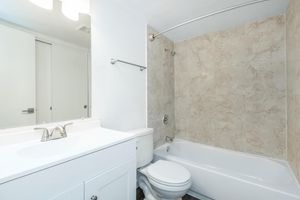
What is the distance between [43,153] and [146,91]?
51.9 inches

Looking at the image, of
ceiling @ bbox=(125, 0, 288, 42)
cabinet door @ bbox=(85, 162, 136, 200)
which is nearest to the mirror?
cabinet door @ bbox=(85, 162, 136, 200)

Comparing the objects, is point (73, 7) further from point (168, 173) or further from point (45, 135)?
point (168, 173)

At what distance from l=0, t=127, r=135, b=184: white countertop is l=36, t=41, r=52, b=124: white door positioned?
21 centimetres

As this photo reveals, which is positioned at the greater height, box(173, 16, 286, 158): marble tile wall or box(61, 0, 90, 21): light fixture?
box(61, 0, 90, 21): light fixture

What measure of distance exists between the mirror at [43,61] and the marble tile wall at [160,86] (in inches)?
35.7

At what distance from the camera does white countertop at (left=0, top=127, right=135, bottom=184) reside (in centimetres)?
62

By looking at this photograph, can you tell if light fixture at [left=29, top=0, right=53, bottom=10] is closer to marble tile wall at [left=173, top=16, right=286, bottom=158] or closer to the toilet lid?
marble tile wall at [left=173, top=16, right=286, bottom=158]

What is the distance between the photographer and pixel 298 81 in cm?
130

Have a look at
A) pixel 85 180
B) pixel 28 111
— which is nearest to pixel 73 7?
pixel 28 111

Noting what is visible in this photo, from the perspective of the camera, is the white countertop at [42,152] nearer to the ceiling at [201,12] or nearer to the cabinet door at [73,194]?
the cabinet door at [73,194]

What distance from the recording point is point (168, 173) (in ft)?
4.72

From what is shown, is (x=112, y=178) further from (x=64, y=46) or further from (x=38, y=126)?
(x=64, y=46)

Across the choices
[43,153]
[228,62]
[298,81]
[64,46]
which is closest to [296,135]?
[298,81]

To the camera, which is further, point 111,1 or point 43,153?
point 111,1
